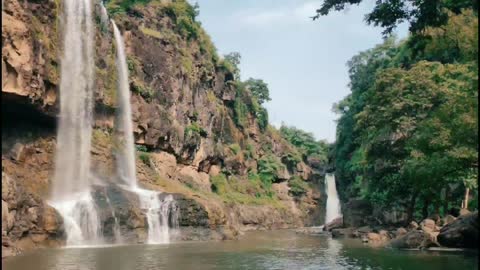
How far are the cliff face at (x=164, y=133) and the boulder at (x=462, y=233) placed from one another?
15018 millimetres

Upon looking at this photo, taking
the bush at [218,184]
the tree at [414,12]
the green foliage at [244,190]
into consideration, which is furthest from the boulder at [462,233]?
the bush at [218,184]

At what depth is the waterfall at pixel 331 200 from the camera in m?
65.9

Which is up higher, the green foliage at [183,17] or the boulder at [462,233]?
the green foliage at [183,17]

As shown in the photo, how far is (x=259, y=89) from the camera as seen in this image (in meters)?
78.8

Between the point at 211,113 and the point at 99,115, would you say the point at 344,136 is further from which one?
the point at 99,115

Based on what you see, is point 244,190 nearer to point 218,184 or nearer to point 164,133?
point 218,184

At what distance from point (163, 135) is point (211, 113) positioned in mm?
12544

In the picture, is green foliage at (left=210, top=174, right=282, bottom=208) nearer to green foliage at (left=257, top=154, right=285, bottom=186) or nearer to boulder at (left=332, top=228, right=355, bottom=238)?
green foliage at (left=257, top=154, right=285, bottom=186)

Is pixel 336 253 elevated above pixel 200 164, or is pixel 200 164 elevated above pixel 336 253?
pixel 200 164

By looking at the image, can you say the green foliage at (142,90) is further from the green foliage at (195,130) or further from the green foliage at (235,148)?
the green foliage at (235,148)

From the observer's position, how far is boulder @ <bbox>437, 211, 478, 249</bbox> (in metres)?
18.8

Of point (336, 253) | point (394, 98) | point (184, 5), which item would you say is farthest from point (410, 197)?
point (184, 5)

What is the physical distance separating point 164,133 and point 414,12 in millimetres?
33565

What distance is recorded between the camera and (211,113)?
55.4m
